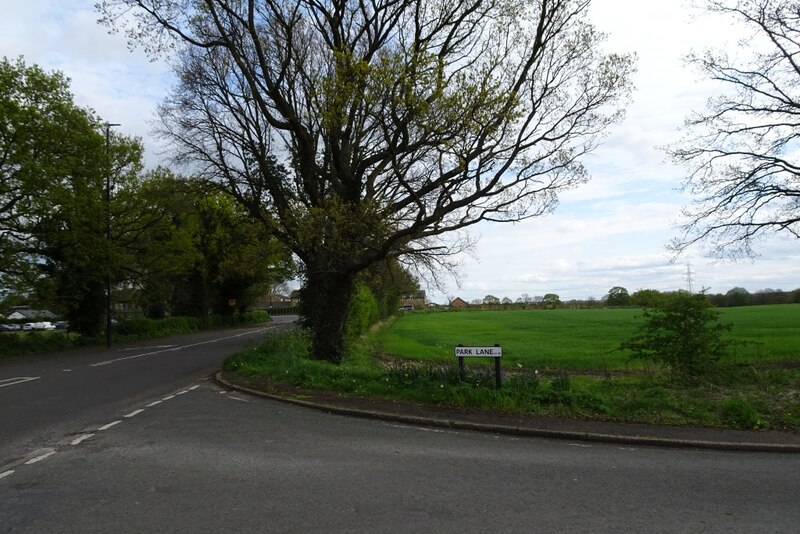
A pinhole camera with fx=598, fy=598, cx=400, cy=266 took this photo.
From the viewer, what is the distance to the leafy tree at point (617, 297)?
322 ft

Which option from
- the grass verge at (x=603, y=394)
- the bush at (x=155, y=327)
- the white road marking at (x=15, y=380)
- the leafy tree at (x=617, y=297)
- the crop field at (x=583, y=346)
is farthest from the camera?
the leafy tree at (x=617, y=297)

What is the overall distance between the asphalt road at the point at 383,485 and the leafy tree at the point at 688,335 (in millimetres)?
5295

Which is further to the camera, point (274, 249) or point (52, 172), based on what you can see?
point (52, 172)

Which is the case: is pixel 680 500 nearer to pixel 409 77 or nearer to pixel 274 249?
pixel 409 77

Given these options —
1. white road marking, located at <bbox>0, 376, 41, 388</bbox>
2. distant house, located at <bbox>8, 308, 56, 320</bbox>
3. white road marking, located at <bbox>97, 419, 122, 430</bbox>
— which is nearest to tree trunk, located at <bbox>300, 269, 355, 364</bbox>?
white road marking, located at <bbox>0, 376, 41, 388</bbox>

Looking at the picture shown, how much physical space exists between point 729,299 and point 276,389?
81763mm

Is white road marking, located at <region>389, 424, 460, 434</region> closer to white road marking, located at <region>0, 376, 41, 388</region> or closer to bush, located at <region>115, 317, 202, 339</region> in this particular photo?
white road marking, located at <region>0, 376, 41, 388</region>

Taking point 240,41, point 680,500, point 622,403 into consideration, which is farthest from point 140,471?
point 240,41

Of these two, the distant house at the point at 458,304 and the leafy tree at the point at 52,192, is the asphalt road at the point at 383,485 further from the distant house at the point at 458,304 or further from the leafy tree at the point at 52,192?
the distant house at the point at 458,304

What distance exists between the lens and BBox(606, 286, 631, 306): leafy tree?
3858 inches

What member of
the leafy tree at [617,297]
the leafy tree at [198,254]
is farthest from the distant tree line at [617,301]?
the leafy tree at [198,254]

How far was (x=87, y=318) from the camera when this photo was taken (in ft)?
116

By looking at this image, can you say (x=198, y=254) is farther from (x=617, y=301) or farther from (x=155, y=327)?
(x=617, y=301)

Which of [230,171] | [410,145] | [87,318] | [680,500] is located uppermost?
[230,171]
